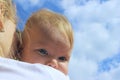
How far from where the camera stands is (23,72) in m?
1.34

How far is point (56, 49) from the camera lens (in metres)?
2.66

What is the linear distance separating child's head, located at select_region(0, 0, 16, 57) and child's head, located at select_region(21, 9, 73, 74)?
0.68 m

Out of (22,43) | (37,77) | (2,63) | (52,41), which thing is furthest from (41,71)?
(52,41)

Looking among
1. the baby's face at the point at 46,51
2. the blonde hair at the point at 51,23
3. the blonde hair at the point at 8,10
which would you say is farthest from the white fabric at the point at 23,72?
the blonde hair at the point at 51,23

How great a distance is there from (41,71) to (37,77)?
1.3 inches

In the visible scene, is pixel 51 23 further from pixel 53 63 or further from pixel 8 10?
pixel 8 10

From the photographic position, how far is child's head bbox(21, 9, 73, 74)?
2.56 meters

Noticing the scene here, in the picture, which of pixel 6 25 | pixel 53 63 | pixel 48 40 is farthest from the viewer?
pixel 48 40

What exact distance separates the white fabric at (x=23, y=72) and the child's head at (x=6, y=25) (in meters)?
0.27

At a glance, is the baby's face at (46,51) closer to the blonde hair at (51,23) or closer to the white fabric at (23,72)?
the blonde hair at (51,23)

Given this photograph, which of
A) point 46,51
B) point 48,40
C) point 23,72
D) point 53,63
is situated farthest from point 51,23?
point 23,72

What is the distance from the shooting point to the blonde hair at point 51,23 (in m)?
2.74

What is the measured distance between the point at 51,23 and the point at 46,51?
0.90 feet

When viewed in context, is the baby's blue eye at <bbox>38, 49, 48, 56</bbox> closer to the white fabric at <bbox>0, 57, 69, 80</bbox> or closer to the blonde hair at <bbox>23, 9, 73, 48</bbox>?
the blonde hair at <bbox>23, 9, 73, 48</bbox>
